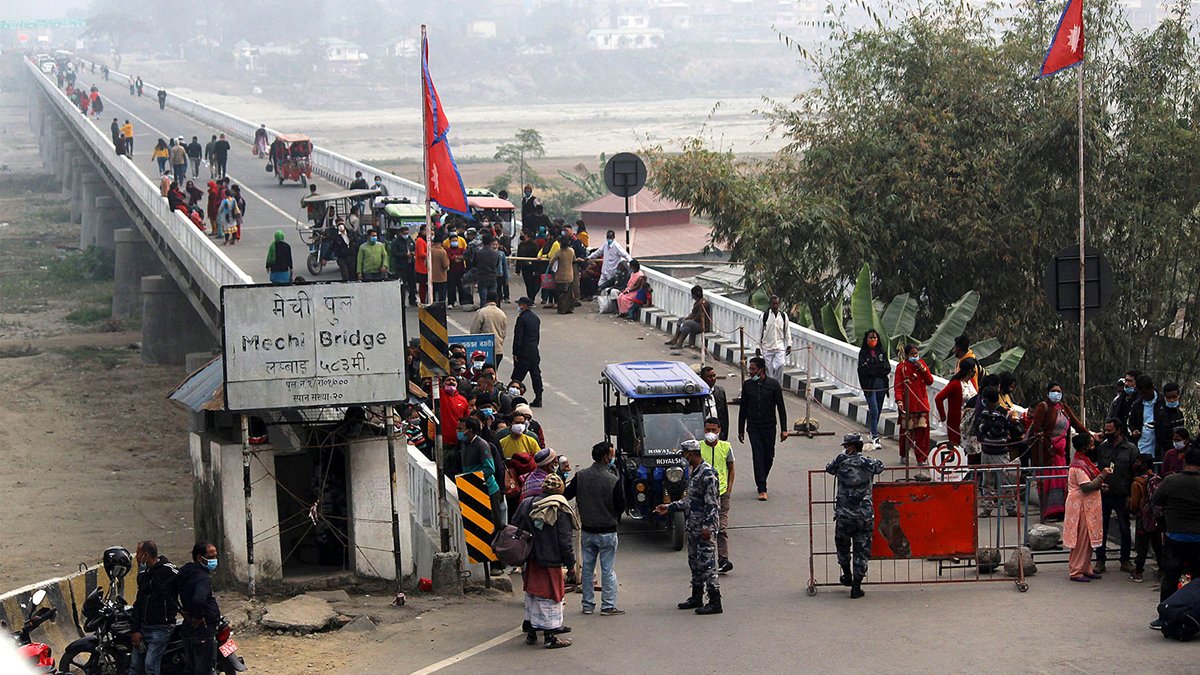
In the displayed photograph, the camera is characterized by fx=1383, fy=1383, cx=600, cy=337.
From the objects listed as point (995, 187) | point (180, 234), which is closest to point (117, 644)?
point (995, 187)

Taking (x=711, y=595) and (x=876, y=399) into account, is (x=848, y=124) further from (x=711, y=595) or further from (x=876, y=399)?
(x=711, y=595)

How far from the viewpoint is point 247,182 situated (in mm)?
44281

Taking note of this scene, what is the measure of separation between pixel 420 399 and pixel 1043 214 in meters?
12.7

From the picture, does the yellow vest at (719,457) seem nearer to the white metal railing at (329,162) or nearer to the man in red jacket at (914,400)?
the man in red jacket at (914,400)

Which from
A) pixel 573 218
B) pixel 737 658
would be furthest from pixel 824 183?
pixel 573 218

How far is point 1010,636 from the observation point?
31.2ft

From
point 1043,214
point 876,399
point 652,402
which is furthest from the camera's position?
point 1043,214

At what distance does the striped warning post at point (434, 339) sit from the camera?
12.8 meters

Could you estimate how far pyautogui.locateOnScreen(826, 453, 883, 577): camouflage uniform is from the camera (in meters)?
10.5

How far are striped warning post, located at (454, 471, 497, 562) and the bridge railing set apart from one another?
641 cm

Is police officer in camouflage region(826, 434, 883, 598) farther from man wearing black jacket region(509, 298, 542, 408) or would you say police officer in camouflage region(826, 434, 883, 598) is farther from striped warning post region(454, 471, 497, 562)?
man wearing black jacket region(509, 298, 542, 408)

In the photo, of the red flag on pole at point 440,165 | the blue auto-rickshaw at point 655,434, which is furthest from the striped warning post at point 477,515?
the red flag on pole at point 440,165

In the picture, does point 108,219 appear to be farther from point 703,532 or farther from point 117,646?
point 703,532

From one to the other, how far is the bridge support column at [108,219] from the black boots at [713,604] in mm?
49419
